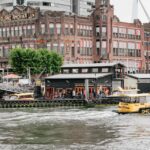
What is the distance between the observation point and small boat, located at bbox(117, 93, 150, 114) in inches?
3396

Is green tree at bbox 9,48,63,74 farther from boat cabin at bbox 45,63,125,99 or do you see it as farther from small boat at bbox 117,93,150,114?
small boat at bbox 117,93,150,114

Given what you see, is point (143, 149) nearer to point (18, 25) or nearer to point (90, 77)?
point (90, 77)

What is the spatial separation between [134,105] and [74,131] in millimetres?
21796

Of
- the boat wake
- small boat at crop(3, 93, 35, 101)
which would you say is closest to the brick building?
small boat at crop(3, 93, 35, 101)

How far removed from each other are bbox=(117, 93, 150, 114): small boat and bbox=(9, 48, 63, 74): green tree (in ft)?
173

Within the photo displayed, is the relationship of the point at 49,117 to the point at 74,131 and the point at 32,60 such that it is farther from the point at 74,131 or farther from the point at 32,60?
the point at 32,60

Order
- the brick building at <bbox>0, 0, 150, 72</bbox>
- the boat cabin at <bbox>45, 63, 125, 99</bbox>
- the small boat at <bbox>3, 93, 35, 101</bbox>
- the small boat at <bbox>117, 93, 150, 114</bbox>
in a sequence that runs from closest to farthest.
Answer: the small boat at <bbox>117, 93, 150, 114</bbox>
the small boat at <bbox>3, 93, 35, 101</bbox>
the boat cabin at <bbox>45, 63, 125, 99</bbox>
the brick building at <bbox>0, 0, 150, 72</bbox>

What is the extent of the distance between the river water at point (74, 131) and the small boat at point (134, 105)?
155 cm

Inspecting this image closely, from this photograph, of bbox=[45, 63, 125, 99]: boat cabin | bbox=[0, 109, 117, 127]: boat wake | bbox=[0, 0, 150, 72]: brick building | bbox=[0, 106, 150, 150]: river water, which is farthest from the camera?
bbox=[0, 0, 150, 72]: brick building

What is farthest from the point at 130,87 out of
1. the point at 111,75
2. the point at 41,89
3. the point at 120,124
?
the point at 120,124

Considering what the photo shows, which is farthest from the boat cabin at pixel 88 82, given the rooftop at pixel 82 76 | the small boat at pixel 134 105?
the small boat at pixel 134 105

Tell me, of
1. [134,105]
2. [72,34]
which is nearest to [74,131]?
[134,105]

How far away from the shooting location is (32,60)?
454 ft

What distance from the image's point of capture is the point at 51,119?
7950 cm
